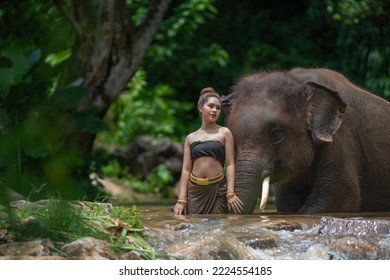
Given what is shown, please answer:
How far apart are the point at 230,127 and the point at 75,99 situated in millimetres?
1839

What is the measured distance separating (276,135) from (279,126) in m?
0.07

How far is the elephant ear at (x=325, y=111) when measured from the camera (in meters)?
6.29

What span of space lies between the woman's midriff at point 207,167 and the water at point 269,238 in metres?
0.51

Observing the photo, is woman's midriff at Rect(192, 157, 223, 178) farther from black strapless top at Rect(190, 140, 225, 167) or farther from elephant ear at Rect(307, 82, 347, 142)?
elephant ear at Rect(307, 82, 347, 142)

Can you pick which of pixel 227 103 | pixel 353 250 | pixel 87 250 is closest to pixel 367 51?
pixel 227 103

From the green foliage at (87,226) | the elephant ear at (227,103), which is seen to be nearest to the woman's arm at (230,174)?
the elephant ear at (227,103)

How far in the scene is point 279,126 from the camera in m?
6.15

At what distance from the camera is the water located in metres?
4.05

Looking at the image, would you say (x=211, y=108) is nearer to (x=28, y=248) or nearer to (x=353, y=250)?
(x=353, y=250)

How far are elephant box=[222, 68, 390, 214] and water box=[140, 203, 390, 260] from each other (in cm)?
94

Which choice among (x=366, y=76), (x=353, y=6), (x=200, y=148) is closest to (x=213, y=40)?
(x=366, y=76)
